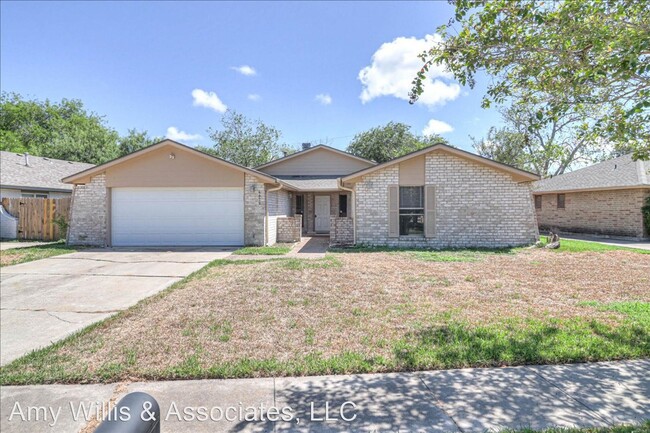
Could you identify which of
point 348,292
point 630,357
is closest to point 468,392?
point 630,357

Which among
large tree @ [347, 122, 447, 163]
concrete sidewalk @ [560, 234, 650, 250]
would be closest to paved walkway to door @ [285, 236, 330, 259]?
concrete sidewalk @ [560, 234, 650, 250]

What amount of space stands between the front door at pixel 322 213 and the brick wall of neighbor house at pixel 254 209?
22.2ft

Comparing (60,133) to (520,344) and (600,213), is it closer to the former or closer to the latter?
(520,344)

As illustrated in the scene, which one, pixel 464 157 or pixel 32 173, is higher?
pixel 32 173

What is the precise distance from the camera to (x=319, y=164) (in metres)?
21.1

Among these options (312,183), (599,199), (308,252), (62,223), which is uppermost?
(312,183)

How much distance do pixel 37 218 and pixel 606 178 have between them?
2836 cm

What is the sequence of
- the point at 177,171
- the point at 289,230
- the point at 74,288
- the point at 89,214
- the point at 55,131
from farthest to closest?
the point at 55,131 < the point at 289,230 < the point at 89,214 < the point at 177,171 < the point at 74,288

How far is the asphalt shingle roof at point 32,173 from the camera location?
1722 cm

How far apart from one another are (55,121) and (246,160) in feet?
74.3

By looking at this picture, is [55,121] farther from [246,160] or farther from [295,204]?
[295,204]

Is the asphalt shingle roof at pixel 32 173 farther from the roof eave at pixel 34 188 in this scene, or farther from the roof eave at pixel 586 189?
the roof eave at pixel 586 189

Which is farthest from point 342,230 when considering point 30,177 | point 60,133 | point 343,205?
point 60,133

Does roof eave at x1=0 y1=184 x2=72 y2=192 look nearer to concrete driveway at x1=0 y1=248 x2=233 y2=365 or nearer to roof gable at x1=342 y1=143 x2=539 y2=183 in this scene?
concrete driveway at x1=0 y1=248 x2=233 y2=365
